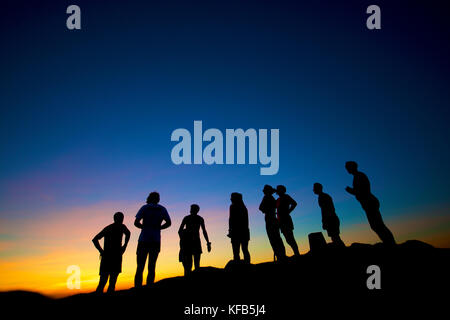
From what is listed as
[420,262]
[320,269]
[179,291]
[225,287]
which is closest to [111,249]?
[179,291]

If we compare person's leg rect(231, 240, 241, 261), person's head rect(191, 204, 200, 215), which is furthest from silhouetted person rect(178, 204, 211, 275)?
person's leg rect(231, 240, 241, 261)

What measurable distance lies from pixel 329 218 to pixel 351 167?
2.26 m

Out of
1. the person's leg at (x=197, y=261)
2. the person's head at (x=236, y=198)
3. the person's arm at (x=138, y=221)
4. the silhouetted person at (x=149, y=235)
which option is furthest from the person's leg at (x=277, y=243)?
the person's arm at (x=138, y=221)

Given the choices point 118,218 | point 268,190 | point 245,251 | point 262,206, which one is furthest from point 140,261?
point 268,190

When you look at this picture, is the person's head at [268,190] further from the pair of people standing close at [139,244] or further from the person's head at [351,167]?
the pair of people standing close at [139,244]

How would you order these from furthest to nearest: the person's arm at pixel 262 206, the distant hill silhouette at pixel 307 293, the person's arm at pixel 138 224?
1. the person's arm at pixel 262 206
2. the person's arm at pixel 138 224
3. the distant hill silhouette at pixel 307 293

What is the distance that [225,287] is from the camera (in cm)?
588

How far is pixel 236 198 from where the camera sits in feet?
27.9

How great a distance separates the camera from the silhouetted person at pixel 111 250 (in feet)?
21.0

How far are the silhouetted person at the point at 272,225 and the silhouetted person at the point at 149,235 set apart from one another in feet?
11.7

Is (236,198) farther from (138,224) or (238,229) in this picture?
(138,224)

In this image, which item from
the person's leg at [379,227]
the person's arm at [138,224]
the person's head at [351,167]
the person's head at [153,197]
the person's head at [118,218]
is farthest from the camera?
the person's head at [351,167]
